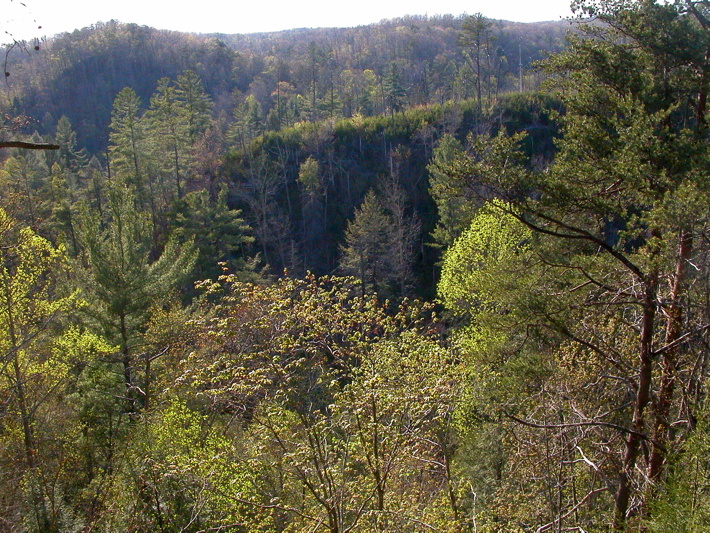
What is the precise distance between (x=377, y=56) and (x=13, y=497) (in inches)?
3488

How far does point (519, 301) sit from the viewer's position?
5.98 meters

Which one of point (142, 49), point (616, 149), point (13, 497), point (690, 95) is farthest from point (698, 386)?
point (142, 49)

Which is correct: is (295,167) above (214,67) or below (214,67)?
below

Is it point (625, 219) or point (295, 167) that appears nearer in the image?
point (625, 219)

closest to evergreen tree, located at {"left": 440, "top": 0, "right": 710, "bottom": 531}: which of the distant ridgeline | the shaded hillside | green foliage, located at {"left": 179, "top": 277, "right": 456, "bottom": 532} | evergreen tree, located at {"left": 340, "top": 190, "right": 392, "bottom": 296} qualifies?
green foliage, located at {"left": 179, "top": 277, "right": 456, "bottom": 532}

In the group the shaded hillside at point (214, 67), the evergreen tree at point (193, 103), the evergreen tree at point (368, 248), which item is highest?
the shaded hillside at point (214, 67)

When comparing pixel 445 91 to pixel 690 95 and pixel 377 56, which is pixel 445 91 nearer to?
pixel 377 56

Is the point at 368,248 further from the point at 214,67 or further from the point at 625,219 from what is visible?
the point at 214,67

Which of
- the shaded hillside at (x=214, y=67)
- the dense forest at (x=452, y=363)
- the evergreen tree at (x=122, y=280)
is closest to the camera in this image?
the dense forest at (x=452, y=363)

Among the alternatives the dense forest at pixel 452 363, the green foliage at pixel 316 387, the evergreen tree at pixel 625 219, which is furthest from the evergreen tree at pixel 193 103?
the evergreen tree at pixel 625 219

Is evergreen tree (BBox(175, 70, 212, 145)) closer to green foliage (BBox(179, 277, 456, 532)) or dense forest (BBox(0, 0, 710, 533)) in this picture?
dense forest (BBox(0, 0, 710, 533))

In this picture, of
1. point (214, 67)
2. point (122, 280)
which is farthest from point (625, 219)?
point (214, 67)

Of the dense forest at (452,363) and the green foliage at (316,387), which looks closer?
the dense forest at (452,363)

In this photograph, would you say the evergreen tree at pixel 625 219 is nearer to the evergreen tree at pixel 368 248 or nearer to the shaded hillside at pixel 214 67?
the evergreen tree at pixel 368 248
